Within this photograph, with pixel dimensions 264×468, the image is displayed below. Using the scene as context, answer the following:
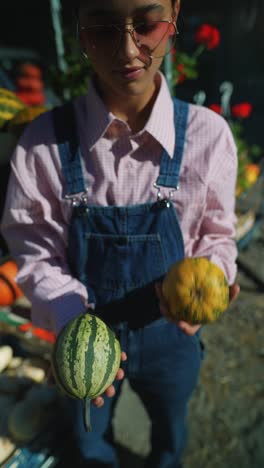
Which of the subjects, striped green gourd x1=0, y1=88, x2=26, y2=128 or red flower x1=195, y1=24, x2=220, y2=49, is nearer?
striped green gourd x1=0, y1=88, x2=26, y2=128

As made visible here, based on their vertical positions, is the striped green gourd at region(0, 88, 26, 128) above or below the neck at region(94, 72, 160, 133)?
below

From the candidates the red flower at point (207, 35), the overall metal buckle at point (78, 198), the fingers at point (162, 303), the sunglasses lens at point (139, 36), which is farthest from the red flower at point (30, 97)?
the fingers at point (162, 303)

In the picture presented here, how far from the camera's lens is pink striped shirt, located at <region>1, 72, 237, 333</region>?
146 cm

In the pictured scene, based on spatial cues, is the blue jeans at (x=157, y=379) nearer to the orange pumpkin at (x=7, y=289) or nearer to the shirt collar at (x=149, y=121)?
the shirt collar at (x=149, y=121)

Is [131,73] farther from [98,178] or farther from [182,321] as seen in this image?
[182,321]

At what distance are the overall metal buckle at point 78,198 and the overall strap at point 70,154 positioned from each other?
13mm

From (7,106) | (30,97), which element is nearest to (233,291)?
(7,106)

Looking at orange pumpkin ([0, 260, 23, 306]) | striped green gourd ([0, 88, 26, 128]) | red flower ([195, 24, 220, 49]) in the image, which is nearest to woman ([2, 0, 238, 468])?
striped green gourd ([0, 88, 26, 128])

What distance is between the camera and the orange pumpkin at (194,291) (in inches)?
54.4

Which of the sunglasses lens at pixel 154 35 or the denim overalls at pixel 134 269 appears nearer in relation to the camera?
the sunglasses lens at pixel 154 35

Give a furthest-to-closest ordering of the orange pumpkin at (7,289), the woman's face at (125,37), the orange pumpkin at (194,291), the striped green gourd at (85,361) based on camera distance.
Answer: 1. the orange pumpkin at (7,289)
2. the orange pumpkin at (194,291)
3. the striped green gourd at (85,361)
4. the woman's face at (125,37)

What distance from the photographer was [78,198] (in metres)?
1.47

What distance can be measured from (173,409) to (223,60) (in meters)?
9.76

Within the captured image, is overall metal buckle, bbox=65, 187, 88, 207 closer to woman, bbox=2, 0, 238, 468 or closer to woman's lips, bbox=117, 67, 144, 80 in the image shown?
woman, bbox=2, 0, 238, 468
